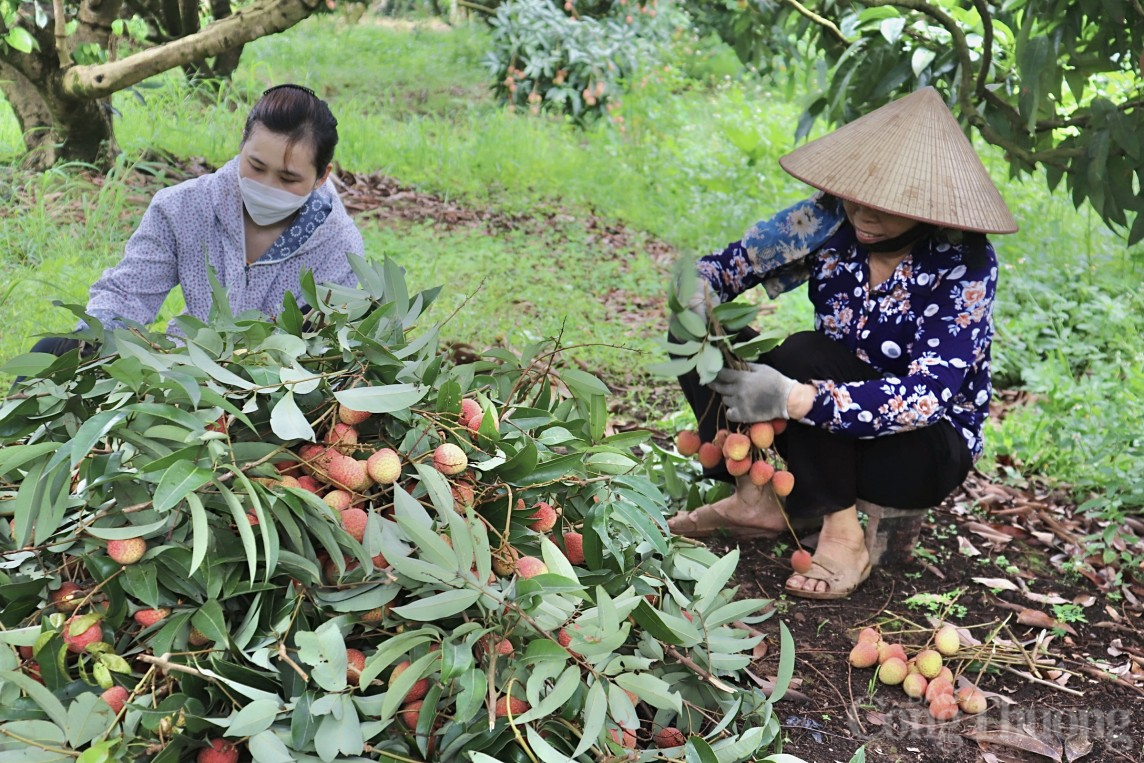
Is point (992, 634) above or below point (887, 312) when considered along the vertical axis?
below

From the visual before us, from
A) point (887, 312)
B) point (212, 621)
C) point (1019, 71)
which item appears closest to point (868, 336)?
point (887, 312)

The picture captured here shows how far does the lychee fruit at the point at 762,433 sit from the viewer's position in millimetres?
2180

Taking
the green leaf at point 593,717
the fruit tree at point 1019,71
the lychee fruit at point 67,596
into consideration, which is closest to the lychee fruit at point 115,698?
the lychee fruit at point 67,596

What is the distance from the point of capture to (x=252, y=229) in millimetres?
2252

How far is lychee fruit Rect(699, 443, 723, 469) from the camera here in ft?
7.62

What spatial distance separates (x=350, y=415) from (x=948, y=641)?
50.5 inches

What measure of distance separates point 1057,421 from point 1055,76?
1.06 m

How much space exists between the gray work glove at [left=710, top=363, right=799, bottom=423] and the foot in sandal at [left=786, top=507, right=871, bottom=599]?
33 centimetres

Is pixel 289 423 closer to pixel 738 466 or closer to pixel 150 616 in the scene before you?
pixel 150 616

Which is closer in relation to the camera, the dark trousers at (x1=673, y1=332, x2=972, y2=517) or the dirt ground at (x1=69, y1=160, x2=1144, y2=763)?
the dirt ground at (x1=69, y1=160, x2=1144, y2=763)

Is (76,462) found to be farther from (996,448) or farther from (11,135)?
(11,135)

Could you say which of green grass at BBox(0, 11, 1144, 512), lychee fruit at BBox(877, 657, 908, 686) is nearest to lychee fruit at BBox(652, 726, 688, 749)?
lychee fruit at BBox(877, 657, 908, 686)

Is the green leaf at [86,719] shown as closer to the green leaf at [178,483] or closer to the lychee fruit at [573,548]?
the green leaf at [178,483]

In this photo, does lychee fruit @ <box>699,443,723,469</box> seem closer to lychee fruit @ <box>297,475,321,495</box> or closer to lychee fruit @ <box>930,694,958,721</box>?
lychee fruit @ <box>930,694,958,721</box>
